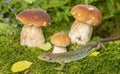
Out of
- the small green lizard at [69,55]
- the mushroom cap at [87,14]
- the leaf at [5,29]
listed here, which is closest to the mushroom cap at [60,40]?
the small green lizard at [69,55]

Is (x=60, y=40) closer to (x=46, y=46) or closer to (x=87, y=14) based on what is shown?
(x=46, y=46)

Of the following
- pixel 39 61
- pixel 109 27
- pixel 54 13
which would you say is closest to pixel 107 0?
pixel 109 27

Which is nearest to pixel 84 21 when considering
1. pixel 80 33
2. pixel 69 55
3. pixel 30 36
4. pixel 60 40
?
pixel 80 33

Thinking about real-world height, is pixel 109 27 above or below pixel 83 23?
below

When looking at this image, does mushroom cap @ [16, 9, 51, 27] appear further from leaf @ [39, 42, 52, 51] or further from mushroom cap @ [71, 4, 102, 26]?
mushroom cap @ [71, 4, 102, 26]

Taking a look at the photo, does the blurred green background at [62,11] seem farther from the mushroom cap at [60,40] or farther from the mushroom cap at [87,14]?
the mushroom cap at [60,40]

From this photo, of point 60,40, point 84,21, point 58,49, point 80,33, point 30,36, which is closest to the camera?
point 60,40

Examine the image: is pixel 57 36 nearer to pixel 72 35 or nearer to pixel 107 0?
pixel 72 35
